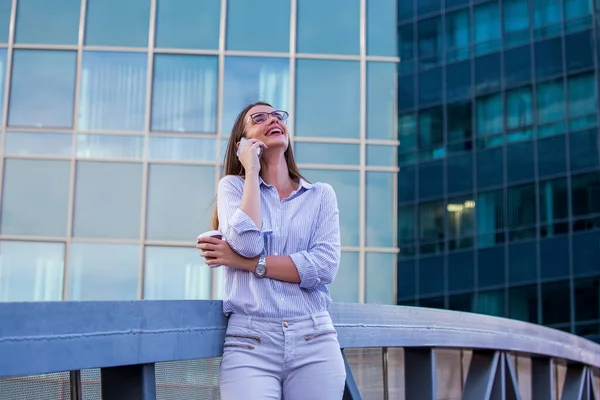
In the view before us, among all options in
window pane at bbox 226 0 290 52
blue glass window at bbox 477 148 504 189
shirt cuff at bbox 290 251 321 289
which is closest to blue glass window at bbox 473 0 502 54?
blue glass window at bbox 477 148 504 189

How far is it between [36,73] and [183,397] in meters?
14.3

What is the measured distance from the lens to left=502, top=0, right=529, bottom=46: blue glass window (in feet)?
114

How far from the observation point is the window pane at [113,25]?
17.0 metres

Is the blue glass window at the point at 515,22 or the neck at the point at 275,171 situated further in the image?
the blue glass window at the point at 515,22

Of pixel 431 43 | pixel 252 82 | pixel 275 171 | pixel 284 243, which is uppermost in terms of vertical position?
pixel 431 43

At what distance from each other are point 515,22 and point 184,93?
797 inches

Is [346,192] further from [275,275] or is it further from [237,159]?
[275,275]

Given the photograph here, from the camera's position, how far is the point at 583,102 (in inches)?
1300

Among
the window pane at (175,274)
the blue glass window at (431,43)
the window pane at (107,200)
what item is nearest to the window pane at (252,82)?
the window pane at (107,200)

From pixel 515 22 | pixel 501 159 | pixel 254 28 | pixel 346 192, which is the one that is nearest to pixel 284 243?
pixel 346 192

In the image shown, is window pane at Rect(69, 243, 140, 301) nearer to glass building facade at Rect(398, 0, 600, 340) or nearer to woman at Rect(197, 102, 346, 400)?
woman at Rect(197, 102, 346, 400)

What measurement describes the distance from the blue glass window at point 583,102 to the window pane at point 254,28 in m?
17.9

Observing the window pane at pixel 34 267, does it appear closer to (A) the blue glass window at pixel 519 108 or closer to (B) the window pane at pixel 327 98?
(B) the window pane at pixel 327 98

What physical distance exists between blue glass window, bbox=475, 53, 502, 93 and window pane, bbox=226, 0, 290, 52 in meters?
19.2
